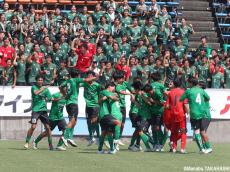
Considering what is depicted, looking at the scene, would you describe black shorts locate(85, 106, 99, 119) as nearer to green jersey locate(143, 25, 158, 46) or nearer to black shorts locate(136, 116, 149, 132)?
black shorts locate(136, 116, 149, 132)

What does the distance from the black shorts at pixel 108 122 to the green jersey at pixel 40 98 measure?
86.0 inches

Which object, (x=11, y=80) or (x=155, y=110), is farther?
(x=11, y=80)

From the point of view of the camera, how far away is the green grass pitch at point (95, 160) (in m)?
15.8

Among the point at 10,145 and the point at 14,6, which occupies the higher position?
the point at 14,6

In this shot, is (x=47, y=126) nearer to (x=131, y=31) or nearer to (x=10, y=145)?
(x=10, y=145)

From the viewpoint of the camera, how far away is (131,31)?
96.3ft

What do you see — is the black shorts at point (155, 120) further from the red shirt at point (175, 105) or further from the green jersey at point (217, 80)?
the green jersey at point (217, 80)

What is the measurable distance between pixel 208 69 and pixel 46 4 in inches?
342

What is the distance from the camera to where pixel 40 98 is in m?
21.1

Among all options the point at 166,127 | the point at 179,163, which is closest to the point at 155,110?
the point at 166,127

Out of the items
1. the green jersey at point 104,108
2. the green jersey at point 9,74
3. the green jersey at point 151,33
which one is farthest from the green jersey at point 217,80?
the green jersey at point 104,108

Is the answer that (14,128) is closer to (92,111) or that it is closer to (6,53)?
(6,53)

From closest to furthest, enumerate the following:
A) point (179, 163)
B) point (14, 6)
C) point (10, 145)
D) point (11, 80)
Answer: point (179, 163) < point (10, 145) < point (11, 80) < point (14, 6)

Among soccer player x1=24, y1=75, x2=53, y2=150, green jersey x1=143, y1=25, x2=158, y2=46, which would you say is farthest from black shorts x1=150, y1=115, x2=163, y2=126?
green jersey x1=143, y1=25, x2=158, y2=46
